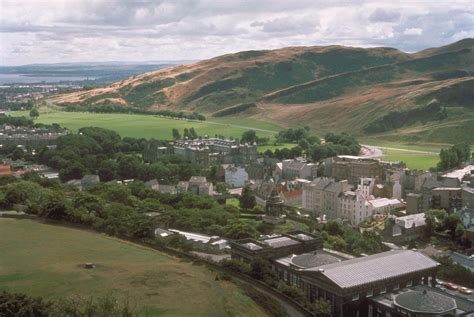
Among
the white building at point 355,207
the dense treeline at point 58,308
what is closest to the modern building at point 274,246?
the dense treeline at point 58,308

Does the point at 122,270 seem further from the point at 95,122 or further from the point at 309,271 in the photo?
the point at 95,122

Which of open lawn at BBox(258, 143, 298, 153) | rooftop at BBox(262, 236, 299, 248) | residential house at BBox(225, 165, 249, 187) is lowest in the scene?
open lawn at BBox(258, 143, 298, 153)

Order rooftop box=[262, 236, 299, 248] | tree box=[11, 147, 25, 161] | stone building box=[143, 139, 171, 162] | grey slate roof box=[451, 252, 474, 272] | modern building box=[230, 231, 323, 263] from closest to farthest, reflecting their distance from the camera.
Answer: modern building box=[230, 231, 323, 263]
rooftop box=[262, 236, 299, 248]
grey slate roof box=[451, 252, 474, 272]
tree box=[11, 147, 25, 161]
stone building box=[143, 139, 171, 162]

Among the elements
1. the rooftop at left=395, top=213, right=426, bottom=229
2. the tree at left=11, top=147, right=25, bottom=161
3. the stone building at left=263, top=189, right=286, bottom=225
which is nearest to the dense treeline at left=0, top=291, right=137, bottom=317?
the stone building at left=263, top=189, right=286, bottom=225

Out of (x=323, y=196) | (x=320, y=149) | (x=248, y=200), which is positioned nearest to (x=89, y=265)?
(x=248, y=200)

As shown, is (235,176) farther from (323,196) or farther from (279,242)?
(279,242)

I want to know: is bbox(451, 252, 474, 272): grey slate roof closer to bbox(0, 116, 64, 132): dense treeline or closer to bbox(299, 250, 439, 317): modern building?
bbox(299, 250, 439, 317): modern building
